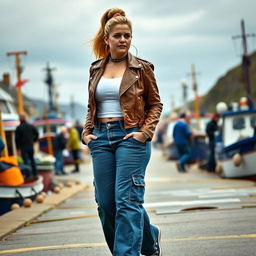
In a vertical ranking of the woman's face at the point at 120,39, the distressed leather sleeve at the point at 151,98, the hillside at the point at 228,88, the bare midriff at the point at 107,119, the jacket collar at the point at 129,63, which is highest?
the woman's face at the point at 120,39

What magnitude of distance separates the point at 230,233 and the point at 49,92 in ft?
250

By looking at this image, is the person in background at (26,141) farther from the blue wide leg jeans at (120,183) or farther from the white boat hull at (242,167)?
the blue wide leg jeans at (120,183)

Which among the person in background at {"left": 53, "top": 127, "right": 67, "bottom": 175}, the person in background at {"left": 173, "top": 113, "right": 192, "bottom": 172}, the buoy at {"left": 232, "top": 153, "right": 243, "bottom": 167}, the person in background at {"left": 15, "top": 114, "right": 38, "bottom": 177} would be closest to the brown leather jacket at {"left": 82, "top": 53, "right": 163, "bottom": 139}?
the buoy at {"left": 232, "top": 153, "right": 243, "bottom": 167}

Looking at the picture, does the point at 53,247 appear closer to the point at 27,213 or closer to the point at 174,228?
the point at 174,228

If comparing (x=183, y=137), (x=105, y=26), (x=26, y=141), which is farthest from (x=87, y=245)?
(x=183, y=137)

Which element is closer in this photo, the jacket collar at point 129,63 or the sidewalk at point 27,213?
the jacket collar at point 129,63

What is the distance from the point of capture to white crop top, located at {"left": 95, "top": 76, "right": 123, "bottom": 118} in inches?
248

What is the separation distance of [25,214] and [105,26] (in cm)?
688

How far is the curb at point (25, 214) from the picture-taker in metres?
10.8

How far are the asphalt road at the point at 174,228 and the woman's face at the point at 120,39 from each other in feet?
6.64

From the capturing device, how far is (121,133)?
624 cm

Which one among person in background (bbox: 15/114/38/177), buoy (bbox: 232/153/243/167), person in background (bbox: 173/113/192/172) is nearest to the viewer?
buoy (bbox: 232/153/243/167)

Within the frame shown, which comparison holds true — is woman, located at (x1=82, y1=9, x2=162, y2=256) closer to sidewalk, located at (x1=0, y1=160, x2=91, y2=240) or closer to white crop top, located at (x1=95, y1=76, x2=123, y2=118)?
white crop top, located at (x1=95, y1=76, x2=123, y2=118)

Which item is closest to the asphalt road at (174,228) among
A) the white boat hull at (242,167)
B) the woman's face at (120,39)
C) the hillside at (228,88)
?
the woman's face at (120,39)
